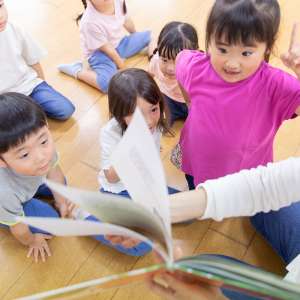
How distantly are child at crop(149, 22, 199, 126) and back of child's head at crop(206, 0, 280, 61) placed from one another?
40 cm

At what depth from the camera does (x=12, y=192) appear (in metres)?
0.98

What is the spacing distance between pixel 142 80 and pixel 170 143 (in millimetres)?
408

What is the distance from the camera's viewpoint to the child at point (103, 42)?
1.54 metres

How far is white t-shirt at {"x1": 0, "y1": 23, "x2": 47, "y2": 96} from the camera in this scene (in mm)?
1310

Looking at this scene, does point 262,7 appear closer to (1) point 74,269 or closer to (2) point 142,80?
(2) point 142,80

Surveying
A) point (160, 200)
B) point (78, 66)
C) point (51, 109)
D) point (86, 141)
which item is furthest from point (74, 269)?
point (78, 66)

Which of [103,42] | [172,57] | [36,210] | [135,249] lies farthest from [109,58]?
[135,249]

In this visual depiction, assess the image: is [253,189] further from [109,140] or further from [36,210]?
[36,210]

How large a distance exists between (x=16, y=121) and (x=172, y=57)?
1.85 ft

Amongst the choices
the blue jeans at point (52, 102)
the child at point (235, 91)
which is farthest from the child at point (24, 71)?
the child at point (235, 91)

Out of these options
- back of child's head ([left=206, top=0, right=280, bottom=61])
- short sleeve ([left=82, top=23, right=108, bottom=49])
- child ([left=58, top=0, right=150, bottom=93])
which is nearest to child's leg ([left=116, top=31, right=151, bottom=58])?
child ([left=58, top=0, right=150, bottom=93])

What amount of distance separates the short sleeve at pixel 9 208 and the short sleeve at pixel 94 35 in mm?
826

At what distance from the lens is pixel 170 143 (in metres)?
1.37

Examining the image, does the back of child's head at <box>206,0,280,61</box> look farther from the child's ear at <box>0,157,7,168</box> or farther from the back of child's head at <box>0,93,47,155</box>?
the child's ear at <box>0,157,7,168</box>
